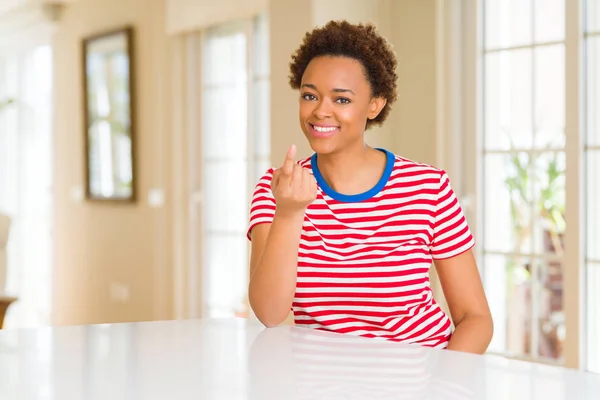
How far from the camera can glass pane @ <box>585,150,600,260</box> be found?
10.2ft

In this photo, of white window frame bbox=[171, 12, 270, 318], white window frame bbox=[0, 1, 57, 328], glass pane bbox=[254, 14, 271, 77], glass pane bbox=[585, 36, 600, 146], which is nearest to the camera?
glass pane bbox=[585, 36, 600, 146]

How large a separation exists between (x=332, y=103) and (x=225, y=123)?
3.33m

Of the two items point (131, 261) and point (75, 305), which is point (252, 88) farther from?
point (75, 305)

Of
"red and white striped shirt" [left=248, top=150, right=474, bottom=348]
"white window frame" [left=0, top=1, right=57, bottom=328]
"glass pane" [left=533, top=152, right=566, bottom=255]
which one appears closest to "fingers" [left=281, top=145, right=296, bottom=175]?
"red and white striped shirt" [left=248, top=150, right=474, bottom=348]

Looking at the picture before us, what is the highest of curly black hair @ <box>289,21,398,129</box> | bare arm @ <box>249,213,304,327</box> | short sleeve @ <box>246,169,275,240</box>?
curly black hair @ <box>289,21,398,129</box>

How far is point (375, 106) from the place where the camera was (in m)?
1.71

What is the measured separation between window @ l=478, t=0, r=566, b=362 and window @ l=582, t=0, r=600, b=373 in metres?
0.11

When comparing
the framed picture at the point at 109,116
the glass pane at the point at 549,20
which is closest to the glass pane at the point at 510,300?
the glass pane at the point at 549,20

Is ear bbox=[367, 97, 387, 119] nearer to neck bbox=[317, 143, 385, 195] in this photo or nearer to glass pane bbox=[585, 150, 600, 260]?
neck bbox=[317, 143, 385, 195]

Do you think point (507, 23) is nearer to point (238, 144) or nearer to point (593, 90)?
point (593, 90)

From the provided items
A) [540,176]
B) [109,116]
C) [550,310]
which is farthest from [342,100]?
[109,116]

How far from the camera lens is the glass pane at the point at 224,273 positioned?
478 centimetres

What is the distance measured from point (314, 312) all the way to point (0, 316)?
6.14 ft

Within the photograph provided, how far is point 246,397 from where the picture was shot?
0.97 meters
